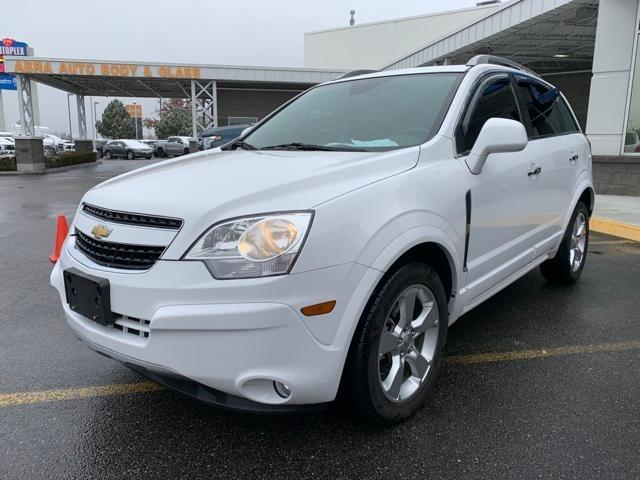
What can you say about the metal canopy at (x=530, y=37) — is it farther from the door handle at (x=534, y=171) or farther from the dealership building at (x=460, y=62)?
the door handle at (x=534, y=171)

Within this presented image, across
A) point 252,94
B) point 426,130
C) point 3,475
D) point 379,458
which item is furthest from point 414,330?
point 252,94

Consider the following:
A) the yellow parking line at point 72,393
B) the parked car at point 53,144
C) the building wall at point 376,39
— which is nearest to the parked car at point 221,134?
the yellow parking line at point 72,393

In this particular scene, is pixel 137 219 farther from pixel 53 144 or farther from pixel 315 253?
pixel 53 144

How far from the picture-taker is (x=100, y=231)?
8.06 feet

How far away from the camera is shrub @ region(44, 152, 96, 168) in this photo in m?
23.1

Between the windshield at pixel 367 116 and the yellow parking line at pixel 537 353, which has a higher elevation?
the windshield at pixel 367 116

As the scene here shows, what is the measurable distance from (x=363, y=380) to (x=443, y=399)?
0.78m

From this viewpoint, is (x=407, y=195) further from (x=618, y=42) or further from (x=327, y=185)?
(x=618, y=42)

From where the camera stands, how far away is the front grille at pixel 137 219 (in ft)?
7.30

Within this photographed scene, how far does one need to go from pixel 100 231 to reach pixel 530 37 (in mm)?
16094

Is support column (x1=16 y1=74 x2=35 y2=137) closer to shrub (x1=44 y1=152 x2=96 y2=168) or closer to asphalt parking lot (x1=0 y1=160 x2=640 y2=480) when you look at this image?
shrub (x1=44 y1=152 x2=96 y2=168)

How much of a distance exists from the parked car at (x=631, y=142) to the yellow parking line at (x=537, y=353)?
879 centimetres

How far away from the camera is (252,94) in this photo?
2962 cm

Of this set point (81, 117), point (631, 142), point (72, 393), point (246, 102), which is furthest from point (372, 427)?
point (81, 117)
